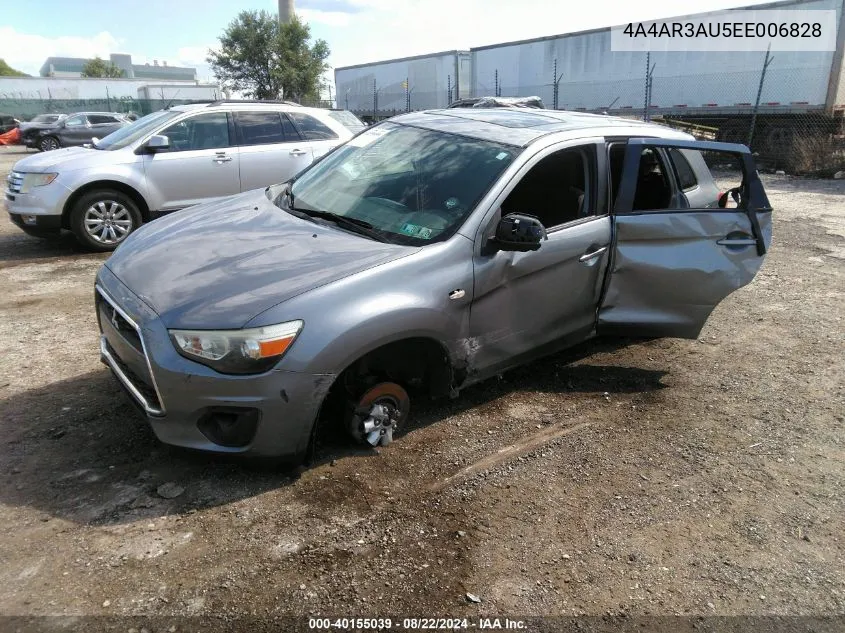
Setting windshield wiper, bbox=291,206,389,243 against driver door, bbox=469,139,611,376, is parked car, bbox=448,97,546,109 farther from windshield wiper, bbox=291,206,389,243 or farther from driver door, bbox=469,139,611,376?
windshield wiper, bbox=291,206,389,243

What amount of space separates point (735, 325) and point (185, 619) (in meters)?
4.98

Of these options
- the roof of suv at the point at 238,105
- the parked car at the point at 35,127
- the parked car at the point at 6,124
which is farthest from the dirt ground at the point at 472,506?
the parked car at the point at 6,124

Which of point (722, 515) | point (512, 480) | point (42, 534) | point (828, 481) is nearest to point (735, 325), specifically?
point (828, 481)

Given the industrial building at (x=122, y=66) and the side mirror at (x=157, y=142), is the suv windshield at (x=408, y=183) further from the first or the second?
the industrial building at (x=122, y=66)

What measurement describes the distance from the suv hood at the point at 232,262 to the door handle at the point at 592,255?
4.28 ft

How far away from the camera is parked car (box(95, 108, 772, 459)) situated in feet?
9.23

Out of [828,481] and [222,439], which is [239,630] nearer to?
[222,439]

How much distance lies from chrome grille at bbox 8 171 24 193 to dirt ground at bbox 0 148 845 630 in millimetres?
3679

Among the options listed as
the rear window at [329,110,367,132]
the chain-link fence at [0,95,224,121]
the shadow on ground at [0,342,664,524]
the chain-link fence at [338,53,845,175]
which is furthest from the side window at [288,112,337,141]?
the chain-link fence at [0,95,224,121]

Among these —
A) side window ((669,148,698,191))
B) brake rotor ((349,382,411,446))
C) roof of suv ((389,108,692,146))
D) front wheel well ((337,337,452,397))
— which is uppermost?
roof of suv ((389,108,692,146))

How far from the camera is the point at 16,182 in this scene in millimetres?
7371

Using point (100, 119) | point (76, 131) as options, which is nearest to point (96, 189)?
point (100, 119)

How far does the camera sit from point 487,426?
373cm

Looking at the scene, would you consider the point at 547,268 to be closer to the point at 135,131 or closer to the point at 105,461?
the point at 105,461
